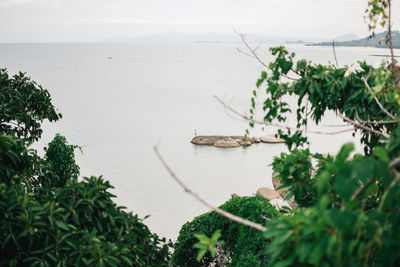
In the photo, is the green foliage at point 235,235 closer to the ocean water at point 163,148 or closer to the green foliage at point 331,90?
the green foliage at point 331,90

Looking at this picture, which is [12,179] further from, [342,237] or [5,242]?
[342,237]

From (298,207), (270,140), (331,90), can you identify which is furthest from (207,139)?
(298,207)

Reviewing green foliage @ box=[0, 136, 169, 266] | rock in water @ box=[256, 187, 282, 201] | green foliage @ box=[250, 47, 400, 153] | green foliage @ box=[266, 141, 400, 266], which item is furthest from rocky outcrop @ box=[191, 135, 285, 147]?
green foliage @ box=[266, 141, 400, 266]

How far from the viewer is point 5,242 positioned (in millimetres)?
2592

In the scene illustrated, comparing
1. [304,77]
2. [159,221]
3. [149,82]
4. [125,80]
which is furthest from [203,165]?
[125,80]

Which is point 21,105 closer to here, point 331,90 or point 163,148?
point 331,90

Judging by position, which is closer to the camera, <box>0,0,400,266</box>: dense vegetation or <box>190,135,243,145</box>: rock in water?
<box>0,0,400,266</box>: dense vegetation

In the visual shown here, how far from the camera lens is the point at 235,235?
632 centimetres

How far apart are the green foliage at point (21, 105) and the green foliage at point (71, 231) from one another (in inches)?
129

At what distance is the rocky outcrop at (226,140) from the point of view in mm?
23492

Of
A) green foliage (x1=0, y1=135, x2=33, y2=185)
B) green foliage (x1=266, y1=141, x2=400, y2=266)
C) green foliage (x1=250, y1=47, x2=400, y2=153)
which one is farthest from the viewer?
green foliage (x1=250, y1=47, x2=400, y2=153)

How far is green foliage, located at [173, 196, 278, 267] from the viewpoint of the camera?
17.8 feet

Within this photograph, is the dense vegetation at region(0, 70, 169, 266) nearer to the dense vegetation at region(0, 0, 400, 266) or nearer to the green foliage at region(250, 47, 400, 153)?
the dense vegetation at region(0, 0, 400, 266)

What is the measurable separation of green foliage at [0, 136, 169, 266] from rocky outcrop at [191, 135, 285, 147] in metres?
20.2
